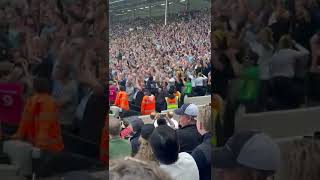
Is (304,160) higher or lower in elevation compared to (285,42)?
lower

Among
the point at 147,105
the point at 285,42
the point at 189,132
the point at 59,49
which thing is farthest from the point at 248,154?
the point at 147,105

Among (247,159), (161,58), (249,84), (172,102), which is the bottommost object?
(172,102)

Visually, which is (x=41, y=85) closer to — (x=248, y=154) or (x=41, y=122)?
(x=41, y=122)

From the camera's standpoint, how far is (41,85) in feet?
4.77

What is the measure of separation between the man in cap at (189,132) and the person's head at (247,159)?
1.23 metres

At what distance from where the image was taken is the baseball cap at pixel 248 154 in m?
1.59

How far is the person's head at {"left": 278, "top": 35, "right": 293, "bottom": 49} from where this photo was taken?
1952mm

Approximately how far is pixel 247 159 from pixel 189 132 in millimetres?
1533

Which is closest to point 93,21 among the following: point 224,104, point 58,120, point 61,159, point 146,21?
point 58,120

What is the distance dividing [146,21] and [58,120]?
18.7 meters

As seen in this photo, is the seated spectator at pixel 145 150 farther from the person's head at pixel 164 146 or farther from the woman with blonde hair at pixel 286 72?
the woman with blonde hair at pixel 286 72

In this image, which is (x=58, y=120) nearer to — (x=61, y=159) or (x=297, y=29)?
(x=61, y=159)

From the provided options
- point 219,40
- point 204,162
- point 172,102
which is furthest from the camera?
point 172,102

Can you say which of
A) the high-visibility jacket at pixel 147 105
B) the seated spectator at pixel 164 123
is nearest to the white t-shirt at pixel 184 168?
the seated spectator at pixel 164 123
